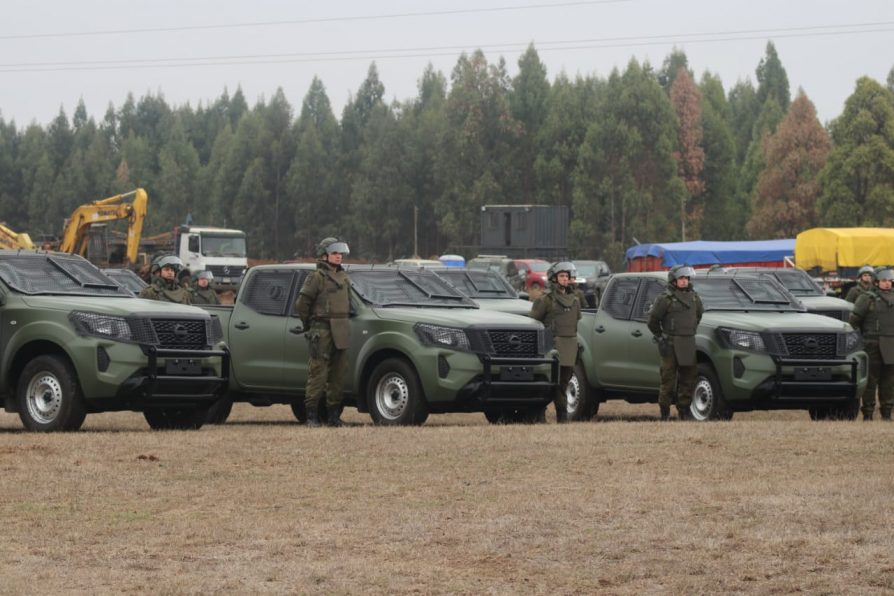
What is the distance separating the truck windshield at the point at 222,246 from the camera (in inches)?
2768

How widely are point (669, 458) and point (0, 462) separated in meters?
5.36

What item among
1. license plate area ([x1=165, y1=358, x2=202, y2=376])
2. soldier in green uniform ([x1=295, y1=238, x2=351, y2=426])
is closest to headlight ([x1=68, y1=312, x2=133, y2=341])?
license plate area ([x1=165, y1=358, x2=202, y2=376])

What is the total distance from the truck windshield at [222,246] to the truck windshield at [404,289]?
5064 cm

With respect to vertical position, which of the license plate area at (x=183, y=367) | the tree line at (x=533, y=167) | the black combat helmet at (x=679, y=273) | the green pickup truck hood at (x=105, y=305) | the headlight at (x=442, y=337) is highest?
the tree line at (x=533, y=167)

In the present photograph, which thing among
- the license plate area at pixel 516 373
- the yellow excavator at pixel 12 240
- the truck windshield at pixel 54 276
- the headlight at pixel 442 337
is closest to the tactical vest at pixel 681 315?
the license plate area at pixel 516 373

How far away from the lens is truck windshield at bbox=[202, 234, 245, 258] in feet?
231

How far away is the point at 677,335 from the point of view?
20.1 m

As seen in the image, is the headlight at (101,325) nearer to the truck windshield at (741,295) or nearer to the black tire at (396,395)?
the black tire at (396,395)

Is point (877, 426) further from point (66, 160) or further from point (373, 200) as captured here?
point (66, 160)

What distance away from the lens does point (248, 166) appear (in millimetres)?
133000

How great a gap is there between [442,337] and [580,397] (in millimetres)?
3764

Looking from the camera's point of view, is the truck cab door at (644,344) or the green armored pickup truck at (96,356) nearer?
the green armored pickup truck at (96,356)

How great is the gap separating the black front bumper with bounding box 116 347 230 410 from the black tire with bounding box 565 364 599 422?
527 centimetres

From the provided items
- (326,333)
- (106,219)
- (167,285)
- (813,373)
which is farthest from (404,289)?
(106,219)
